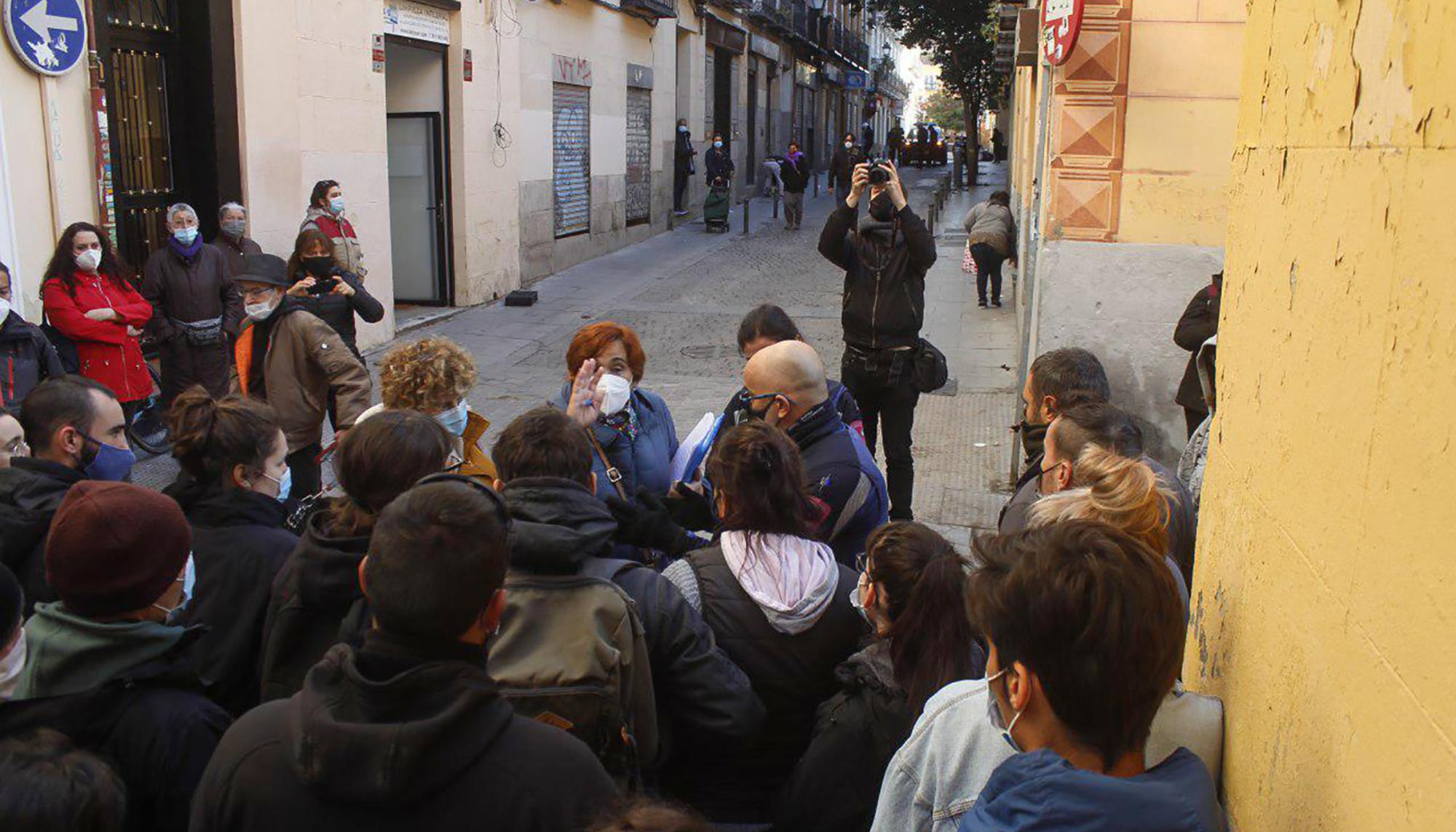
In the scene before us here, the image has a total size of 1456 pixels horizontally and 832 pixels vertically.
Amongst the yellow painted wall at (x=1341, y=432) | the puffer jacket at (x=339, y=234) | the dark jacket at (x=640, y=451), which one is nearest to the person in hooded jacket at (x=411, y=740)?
the yellow painted wall at (x=1341, y=432)

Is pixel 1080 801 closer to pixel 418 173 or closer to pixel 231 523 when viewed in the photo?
pixel 231 523

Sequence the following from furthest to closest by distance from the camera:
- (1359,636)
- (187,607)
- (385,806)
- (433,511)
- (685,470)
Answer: (685,470) < (187,607) < (433,511) < (385,806) < (1359,636)

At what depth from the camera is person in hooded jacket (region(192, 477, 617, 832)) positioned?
190 cm

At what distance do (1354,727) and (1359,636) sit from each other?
0.12m

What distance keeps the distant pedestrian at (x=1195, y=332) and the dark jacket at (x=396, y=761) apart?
488 cm

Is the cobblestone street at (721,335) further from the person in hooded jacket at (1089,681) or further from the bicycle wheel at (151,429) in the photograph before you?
the person in hooded jacket at (1089,681)

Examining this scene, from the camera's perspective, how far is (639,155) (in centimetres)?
→ 2202

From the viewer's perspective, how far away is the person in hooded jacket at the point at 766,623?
3.13 metres

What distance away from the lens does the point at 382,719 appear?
1931mm

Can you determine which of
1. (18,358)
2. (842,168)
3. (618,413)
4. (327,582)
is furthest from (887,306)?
(842,168)

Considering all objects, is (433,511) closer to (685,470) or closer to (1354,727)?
(1354,727)

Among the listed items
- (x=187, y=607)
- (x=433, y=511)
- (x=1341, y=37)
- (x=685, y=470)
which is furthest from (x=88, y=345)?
(x=1341, y=37)

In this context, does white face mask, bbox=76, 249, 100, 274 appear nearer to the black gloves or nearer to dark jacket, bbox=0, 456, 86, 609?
dark jacket, bbox=0, 456, 86, 609

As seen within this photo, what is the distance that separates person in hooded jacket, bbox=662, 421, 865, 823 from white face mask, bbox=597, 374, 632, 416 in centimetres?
127
